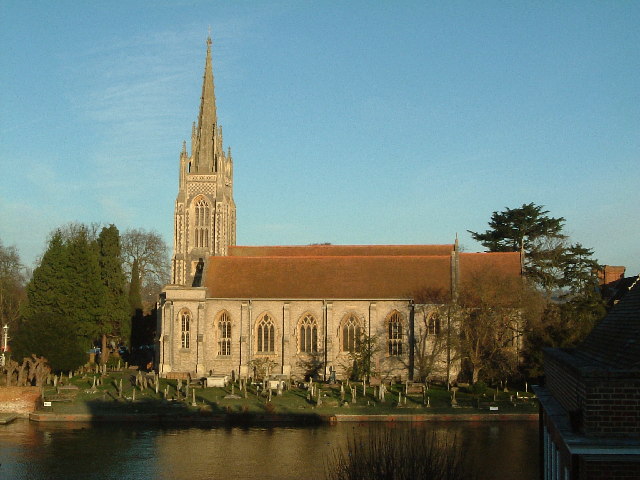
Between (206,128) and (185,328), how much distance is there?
22978 millimetres

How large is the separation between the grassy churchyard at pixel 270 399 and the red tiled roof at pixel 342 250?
41.6 ft

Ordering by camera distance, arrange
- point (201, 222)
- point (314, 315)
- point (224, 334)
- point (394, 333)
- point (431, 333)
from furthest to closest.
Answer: point (201, 222), point (224, 334), point (314, 315), point (394, 333), point (431, 333)

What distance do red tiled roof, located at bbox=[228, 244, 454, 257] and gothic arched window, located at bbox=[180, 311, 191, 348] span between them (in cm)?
1035

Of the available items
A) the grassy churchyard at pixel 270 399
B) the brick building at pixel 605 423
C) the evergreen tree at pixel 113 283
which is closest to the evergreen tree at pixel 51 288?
the evergreen tree at pixel 113 283

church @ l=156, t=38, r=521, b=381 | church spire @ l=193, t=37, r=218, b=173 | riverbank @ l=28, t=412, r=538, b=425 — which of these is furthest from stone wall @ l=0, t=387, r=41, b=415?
church spire @ l=193, t=37, r=218, b=173

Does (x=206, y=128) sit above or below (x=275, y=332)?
above

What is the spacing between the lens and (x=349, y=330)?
48250mm

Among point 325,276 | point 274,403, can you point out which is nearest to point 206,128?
point 325,276

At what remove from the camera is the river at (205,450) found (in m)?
23.3

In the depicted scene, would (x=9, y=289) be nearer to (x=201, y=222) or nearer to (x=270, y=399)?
(x=201, y=222)

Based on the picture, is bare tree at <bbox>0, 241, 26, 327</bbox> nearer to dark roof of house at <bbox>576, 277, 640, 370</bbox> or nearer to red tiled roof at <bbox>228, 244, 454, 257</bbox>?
red tiled roof at <bbox>228, 244, 454, 257</bbox>

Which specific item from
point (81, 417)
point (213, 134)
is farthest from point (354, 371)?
point (213, 134)

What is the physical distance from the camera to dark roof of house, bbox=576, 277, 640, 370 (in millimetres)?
10570

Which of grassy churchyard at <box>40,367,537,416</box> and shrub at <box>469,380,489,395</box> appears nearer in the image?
grassy churchyard at <box>40,367,537,416</box>
